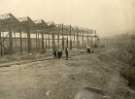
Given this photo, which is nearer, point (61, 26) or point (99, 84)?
point (99, 84)

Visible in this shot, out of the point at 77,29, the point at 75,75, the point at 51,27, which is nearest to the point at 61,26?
the point at 51,27

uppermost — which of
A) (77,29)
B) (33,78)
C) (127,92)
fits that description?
(77,29)

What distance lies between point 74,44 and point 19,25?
25.2 m

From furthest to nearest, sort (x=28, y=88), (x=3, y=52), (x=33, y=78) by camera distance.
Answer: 1. (x=3, y=52)
2. (x=33, y=78)
3. (x=28, y=88)

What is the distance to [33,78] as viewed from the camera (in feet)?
50.1

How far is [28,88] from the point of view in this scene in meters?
13.0

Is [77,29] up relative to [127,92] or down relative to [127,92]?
up

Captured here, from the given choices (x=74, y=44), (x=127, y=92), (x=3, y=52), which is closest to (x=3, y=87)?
(x=127, y=92)

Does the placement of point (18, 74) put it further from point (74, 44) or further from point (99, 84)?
point (74, 44)

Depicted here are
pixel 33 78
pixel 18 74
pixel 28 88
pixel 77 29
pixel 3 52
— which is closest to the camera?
pixel 28 88

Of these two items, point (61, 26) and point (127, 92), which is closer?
point (127, 92)

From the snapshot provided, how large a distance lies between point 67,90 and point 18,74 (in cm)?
437

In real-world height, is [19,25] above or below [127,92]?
above

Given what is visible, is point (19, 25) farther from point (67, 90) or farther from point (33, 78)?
point (67, 90)
